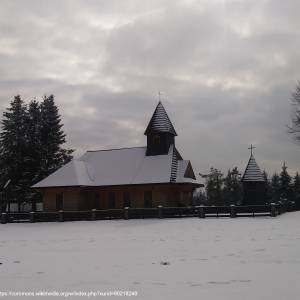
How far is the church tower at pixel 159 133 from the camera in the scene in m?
44.8

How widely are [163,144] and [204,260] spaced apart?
103ft

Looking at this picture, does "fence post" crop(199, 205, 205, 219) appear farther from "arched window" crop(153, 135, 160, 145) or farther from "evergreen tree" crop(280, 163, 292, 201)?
"evergreen tree" crop(280, 163, 292, 201)

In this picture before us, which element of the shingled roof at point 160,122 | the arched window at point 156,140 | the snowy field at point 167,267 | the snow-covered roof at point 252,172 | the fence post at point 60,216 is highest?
the shingled roof at point 160,122

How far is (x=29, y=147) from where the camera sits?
52250 mm

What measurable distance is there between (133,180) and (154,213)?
19.3 feet

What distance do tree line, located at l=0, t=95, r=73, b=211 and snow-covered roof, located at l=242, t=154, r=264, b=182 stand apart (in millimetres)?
22337

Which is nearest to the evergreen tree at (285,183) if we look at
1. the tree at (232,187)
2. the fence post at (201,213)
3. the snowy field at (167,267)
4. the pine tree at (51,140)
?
the tree at (232,187)

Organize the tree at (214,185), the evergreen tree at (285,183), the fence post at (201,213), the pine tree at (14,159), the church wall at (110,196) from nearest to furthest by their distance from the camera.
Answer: the fence post at (201,213)
the church wall at (110,196)
the pine tree at (14,159)
the evergreen tree at (285,183)
the tree at (214,185)

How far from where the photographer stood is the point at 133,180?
42094 mm

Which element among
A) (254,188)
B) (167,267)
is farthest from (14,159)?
(167,267)

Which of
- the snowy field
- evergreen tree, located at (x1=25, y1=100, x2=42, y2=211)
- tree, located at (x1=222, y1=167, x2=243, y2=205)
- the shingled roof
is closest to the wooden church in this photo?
the shingled roof

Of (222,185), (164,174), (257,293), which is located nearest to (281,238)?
(257,293)

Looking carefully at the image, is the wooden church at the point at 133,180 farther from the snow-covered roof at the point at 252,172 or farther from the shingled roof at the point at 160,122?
the snow-covered roof at the point at 252,172

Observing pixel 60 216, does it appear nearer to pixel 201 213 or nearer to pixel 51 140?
pixel 201 213
